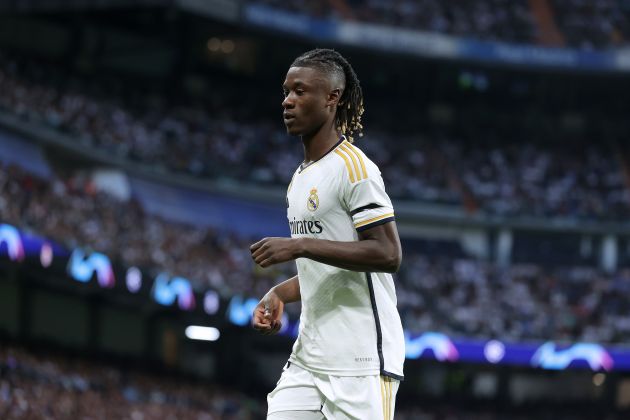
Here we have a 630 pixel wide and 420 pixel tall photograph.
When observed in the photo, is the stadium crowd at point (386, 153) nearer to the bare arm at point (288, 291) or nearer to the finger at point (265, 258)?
the bare arm at point (288, 291)

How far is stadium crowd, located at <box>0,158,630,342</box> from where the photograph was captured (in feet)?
80.9

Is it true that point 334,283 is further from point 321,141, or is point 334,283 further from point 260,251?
point 321,141

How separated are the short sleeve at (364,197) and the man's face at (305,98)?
0.28m

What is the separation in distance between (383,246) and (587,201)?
3662 centimetres

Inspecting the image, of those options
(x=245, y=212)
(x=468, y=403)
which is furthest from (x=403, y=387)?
(x=245, y=212)

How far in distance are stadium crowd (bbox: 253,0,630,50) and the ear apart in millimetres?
32762

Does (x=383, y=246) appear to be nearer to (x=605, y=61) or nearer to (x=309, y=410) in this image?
(x=309, y=410)

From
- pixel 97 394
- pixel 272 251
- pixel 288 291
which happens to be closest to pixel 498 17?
pixel 97 394

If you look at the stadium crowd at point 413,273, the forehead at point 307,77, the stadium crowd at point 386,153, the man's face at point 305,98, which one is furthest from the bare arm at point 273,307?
the stadium crowd at point 386,153

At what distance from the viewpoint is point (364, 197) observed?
4914 mm

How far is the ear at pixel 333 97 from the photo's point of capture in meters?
5.14

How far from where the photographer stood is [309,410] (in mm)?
5090

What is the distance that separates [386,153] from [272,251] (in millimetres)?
35165

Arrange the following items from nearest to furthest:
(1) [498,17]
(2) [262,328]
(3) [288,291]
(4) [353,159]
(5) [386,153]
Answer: (4) [353,159] < (2) [262,328] < (3) [288,291] < (5) [386,153] < (1) [498,17]
